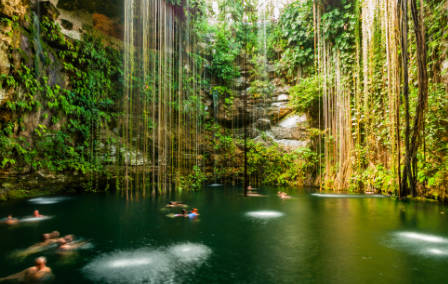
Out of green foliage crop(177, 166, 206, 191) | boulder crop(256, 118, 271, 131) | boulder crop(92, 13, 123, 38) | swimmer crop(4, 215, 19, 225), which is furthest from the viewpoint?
boulder crop(256, 118, 271, 131)

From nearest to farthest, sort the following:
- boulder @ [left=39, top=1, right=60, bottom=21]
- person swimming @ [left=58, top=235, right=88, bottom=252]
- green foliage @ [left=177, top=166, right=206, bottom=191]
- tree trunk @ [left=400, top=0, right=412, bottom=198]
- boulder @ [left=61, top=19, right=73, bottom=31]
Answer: person swimming @ [left=58, top=235, right=88, bottom=252] < tree trunk @ [left=400, top=0, right=412, bottom=198] < boulder @ [left=39, top=1, right=60, bottom=21] < boulder @ [left=61, top=19, right=73, bottom=31] < green foliage @ [left=177, top=166, right=206, bottom=191]

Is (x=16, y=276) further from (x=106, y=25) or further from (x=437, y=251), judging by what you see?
(x=106, y=25)

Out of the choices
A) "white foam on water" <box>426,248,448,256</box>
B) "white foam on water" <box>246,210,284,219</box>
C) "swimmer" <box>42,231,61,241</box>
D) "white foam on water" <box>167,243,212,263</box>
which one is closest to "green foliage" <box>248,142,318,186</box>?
"white foam on water" <box>246,210,284,219</box>

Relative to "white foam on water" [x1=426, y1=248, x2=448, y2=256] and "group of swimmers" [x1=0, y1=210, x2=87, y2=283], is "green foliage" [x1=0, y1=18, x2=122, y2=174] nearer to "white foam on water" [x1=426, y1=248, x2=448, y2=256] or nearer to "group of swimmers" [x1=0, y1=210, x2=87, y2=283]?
"group of swimmers" [x1=0, y1=210, x2=87, y2=283]

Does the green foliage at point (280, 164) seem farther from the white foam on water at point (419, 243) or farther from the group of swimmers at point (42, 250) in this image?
the group of swimmers at point (42, 250)

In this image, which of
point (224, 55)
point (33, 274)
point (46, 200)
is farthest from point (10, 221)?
point (224, 55)

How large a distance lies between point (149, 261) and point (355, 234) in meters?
2.37

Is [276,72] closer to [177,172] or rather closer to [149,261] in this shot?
[177,172]

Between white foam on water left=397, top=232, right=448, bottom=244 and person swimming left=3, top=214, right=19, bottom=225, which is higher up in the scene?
person swimming left=3, top=214, right=19, bottom=225

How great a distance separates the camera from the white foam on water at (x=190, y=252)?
2.28 metres

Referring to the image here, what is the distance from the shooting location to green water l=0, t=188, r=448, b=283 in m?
1.97

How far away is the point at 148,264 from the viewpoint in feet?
7.11

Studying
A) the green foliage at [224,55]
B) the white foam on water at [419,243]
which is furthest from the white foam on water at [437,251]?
the green foliage at [224,55]

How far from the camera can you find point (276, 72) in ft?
31.3
